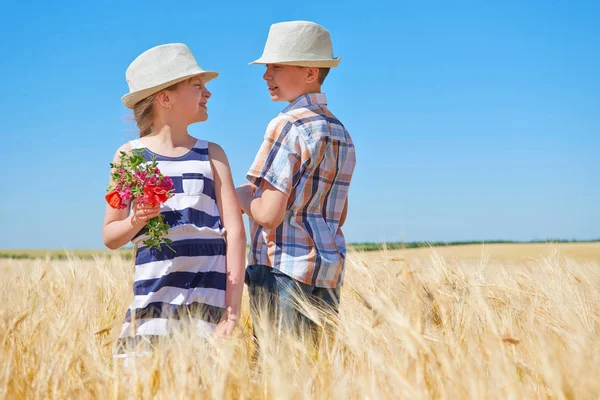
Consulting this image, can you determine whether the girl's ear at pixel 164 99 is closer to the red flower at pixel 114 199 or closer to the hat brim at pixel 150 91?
the hat brim at pixel 150 91

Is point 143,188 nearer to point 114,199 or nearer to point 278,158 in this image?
point 114,199

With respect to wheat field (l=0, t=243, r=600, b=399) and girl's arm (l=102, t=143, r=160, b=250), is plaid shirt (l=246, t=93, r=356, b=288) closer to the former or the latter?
wheat field (l=0, t=243, r=600, b=399)

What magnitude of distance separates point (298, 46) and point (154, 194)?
0.92m

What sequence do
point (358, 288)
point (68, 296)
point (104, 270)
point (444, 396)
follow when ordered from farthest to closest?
point (104, 270) → point (68, 296) → point (358, 288) → point (444, 396)

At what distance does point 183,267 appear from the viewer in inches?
96.3

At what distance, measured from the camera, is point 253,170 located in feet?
8.61

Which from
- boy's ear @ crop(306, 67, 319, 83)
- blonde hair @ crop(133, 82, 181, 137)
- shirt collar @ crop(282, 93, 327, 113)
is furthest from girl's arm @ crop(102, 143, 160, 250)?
boy's ear @ crop(306, 67, 319, 83)

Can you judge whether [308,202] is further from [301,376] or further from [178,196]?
[301,376]

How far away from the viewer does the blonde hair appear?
8.73 feet

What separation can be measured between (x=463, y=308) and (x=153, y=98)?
1.46m

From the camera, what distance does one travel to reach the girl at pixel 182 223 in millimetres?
2422

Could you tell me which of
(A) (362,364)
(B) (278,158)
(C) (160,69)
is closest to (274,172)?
(B) (278,158)

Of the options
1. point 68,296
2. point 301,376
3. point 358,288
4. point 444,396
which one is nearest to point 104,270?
point 68,296

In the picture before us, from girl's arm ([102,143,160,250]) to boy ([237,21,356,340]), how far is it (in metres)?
0.43
